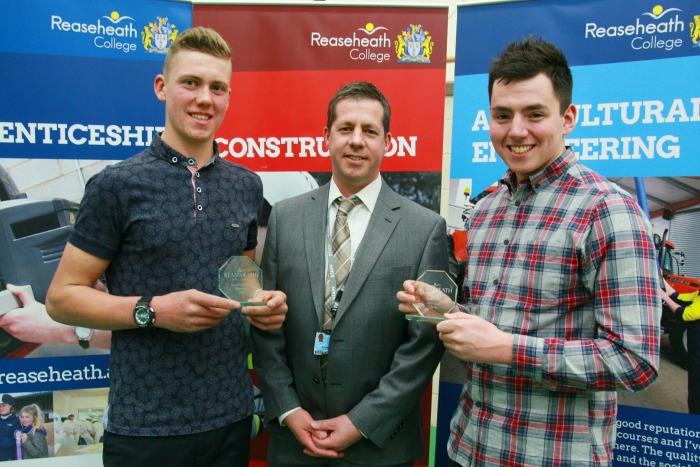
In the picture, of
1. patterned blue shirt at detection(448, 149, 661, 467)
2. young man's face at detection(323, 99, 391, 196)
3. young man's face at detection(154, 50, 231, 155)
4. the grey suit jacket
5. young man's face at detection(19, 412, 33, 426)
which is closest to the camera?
patterned blue shirt at detection(448, 149, 661, 467)

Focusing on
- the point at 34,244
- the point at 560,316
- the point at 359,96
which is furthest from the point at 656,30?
the point at 34,244

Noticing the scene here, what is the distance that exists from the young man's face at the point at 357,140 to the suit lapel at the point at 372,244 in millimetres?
152

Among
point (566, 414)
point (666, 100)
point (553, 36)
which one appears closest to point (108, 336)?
point (566, 414)

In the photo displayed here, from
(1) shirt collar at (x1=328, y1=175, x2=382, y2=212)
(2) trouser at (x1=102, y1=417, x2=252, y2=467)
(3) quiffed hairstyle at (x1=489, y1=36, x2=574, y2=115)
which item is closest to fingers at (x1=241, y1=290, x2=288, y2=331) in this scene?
(2) trouser at (x1=102, y1=417, x2=252, y2=467)

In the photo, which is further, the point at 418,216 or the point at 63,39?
the point at 63,39

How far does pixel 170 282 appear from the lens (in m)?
1.91

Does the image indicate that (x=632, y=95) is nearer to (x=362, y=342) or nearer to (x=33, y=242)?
(x=362, y=342)

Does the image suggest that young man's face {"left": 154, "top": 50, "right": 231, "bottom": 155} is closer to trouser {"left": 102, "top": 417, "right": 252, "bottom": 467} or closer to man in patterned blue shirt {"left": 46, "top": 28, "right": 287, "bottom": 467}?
man in patterned blue shirt {"left": 46, "top": 28, "right": 287, "bottom": 467}

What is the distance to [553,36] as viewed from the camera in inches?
118

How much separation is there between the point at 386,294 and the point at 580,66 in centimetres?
189

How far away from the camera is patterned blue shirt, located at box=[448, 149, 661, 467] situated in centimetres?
151

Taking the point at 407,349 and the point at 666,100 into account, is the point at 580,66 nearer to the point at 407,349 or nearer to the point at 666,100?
the point at 666,100

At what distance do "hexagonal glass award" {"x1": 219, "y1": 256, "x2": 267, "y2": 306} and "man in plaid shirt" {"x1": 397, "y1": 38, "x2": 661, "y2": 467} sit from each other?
1.78 feet

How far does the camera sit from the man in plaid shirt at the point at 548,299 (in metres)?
1.52
